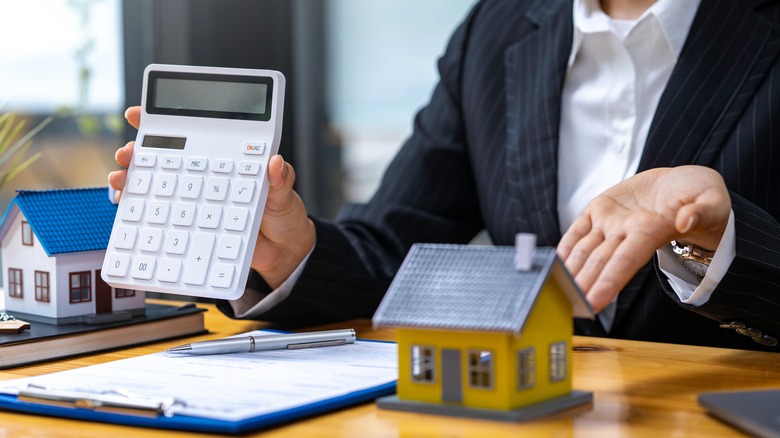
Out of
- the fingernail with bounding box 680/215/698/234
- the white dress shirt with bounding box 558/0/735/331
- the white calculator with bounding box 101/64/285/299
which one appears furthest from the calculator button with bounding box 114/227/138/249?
the white dress shirt with bounding box 558/0/735/331

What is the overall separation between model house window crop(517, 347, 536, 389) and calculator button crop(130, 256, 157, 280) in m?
0.44

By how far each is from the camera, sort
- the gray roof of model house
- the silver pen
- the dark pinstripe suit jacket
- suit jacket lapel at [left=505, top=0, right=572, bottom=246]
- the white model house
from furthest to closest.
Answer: suit jacket lapel at [left=505, top=0, right=572, bottom=246], the dark pinstripe suit jacket, the white model house, the silver pen, the gray roof of model house

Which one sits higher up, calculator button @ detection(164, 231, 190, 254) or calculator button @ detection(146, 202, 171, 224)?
calculator button @ detection(146, 202, 171, 224)

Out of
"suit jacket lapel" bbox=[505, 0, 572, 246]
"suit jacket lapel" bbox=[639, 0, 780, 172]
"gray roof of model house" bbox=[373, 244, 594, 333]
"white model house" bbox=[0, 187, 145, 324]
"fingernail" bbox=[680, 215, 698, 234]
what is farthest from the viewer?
"suit jacket lapel" bbox=[505, 0, 572, 246]

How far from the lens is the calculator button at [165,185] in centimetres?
101

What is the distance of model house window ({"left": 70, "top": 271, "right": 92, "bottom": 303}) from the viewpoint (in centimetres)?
106

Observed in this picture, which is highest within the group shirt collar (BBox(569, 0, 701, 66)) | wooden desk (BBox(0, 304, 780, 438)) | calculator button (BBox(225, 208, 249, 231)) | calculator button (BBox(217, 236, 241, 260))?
shirt collar (BBox(569, 0, 701, 66))

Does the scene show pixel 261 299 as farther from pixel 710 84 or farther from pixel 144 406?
pixel 710 84

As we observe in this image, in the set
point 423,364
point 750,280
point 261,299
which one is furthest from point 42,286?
point 750,280

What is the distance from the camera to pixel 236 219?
97 cm

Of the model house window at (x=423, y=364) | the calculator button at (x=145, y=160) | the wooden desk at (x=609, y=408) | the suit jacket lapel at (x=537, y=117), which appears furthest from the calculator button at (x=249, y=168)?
the suit jacket lapel at (x=537, y=117)

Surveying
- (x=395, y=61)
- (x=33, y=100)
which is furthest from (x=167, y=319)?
(x=395, y=61)

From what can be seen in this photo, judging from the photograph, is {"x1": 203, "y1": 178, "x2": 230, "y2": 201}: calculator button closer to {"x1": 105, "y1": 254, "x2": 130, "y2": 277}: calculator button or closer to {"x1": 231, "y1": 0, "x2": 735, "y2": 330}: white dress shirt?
{"x1": 105, "y1": 254, "x2": 130, "y2": 277}: calculator button

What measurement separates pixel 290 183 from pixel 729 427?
1.60ft
